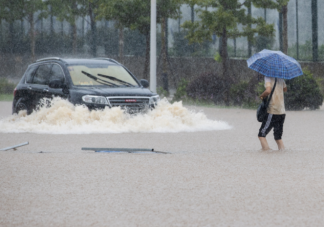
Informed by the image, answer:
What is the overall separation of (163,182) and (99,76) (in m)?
7.33

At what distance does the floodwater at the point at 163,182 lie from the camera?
5.73 metres

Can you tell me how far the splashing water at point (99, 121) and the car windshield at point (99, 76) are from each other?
30.8 inches

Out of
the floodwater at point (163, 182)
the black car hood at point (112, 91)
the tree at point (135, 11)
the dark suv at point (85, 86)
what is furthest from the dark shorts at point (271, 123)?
the tree at point (135, 11)

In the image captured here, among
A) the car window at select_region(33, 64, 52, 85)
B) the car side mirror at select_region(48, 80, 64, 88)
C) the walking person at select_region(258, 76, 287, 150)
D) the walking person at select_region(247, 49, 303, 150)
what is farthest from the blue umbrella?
the car window at select_region(33, 64, 52, 85)

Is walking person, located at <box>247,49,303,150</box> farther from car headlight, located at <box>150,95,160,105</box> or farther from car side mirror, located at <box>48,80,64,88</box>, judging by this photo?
car side mirror, located at <box>48,80,64,88</box>

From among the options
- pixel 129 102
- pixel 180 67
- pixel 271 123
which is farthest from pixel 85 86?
pixel 180 67

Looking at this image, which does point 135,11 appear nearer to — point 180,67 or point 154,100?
point 180,67

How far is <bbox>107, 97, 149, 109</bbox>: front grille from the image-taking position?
13.5m

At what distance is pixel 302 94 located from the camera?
20.4 metres

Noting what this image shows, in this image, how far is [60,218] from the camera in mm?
5672

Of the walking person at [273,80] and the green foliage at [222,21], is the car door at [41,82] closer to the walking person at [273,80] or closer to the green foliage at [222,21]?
the walking person at [273,80]

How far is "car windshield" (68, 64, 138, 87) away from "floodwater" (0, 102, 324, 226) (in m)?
1.70

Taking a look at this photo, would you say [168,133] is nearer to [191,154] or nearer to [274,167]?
[191,154]

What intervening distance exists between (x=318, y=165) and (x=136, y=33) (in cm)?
3823
